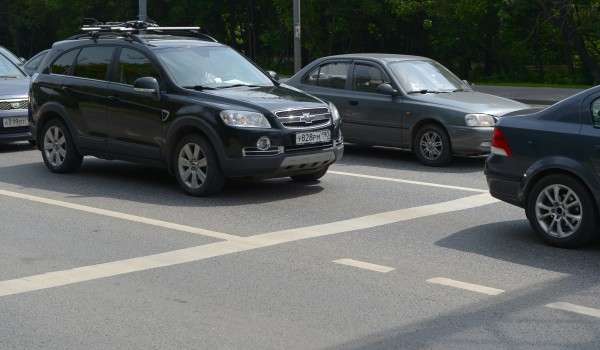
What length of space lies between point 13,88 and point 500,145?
973 centimetres

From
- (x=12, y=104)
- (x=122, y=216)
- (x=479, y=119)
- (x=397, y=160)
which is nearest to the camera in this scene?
(x=122, y=216)

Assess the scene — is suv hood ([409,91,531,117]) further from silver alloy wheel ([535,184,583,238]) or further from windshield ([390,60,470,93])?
silver alloy wheel ([535,184,583,238])

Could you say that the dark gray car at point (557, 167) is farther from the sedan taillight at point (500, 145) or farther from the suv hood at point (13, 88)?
the suv hood at point (13, 88)

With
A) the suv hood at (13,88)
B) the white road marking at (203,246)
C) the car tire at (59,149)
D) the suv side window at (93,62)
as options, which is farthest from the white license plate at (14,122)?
the white road marking at (203,246)

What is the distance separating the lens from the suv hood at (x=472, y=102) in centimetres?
1441

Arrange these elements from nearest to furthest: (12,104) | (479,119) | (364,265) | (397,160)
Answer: (364,265) < (479,119) < (397,160) < (12,104)

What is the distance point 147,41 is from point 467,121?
14.3 feet

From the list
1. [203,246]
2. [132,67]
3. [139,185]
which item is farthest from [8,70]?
[203,246]

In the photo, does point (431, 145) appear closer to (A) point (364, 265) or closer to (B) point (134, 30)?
(B) point (134, 30)

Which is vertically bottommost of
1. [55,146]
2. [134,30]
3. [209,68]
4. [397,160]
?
[397,160]

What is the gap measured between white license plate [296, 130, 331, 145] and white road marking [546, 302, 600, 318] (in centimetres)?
501

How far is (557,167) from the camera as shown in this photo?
8.89 meters

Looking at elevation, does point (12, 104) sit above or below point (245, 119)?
below

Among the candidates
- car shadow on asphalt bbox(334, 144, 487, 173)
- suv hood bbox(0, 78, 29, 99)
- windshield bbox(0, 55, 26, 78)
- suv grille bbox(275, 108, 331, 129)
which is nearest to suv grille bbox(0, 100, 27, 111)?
suv hood bbox(0, 78, 29, 99)
